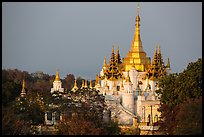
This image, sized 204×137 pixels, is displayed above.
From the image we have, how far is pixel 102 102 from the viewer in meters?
73.2

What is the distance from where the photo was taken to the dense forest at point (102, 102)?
50875 mm

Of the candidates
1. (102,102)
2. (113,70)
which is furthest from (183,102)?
(113,70)

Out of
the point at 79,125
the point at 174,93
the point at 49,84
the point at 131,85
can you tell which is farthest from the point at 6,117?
the point at 49,84

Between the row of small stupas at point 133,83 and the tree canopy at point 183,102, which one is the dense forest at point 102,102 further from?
the row of small stupas at point 133,83

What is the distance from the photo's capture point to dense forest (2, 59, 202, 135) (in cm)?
5088

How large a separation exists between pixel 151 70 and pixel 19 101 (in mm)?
28941

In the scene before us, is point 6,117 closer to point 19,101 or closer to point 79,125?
point 79,125

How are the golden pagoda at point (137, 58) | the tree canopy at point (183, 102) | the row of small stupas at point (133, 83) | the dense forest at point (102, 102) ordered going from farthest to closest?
the golden pagoda at point (137, 58), the row of small stupas at point (133, 83), the dense forest at point (102, 102), the tree canopy at point (183, 102)

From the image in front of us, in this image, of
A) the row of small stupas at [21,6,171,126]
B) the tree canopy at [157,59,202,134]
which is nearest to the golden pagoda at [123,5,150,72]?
the row of small stupas at [21,6,171,126]

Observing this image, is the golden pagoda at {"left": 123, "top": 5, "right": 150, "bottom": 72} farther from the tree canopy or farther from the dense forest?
the tree canopy

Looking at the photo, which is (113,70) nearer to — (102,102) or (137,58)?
(137,58)

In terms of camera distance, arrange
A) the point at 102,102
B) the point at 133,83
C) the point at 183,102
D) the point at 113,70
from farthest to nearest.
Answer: the point at 113,70 < the point at 133,83 < the point at 102,102 < the point at 183,102

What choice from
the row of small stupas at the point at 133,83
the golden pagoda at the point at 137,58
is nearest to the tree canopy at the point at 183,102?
the row of small stupas at the point at 133,83

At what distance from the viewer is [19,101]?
60.8m
